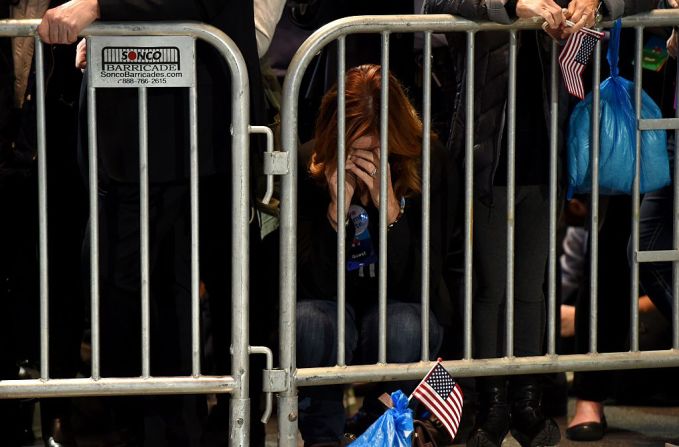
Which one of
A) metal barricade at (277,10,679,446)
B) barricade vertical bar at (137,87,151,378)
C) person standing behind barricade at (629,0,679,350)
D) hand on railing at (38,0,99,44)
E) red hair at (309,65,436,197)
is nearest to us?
hand on railing at (38,0,99,44)

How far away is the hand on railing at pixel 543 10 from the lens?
15.0ft

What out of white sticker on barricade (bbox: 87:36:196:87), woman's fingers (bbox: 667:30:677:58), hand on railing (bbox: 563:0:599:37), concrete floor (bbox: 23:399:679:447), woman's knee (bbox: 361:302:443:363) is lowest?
concrete floor (bbox: 23:399:679:447)

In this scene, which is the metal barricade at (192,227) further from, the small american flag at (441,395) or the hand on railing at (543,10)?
the hand on railing at (543,10)

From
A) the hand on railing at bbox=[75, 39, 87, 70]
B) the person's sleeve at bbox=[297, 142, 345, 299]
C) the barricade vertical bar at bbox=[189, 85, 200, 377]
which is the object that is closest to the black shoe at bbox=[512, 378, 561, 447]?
the person's sleeve at bbox=[297, 142, 345, 299]

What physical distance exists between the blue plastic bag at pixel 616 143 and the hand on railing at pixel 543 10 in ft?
0.83

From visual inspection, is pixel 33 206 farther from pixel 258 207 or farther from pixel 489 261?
pixel 489 261

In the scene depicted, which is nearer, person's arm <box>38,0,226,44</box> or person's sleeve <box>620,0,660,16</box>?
person's arm <box>38,0,226,44</box>

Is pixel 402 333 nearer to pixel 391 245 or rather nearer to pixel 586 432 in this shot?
pixel 391 245

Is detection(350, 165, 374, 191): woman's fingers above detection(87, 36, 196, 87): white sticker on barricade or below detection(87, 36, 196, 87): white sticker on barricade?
below

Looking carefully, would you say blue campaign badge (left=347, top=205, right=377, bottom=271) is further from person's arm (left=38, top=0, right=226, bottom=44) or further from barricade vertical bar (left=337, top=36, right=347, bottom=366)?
person's arm (left=38, top=0, right=226, bottom=44)

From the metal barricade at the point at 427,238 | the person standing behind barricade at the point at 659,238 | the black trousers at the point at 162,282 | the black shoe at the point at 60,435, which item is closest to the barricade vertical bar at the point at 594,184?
the metal barricade at the point at 427,238

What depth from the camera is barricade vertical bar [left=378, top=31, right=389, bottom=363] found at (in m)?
4.54

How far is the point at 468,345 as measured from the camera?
4.78m

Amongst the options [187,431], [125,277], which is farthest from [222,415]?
[125,277]
